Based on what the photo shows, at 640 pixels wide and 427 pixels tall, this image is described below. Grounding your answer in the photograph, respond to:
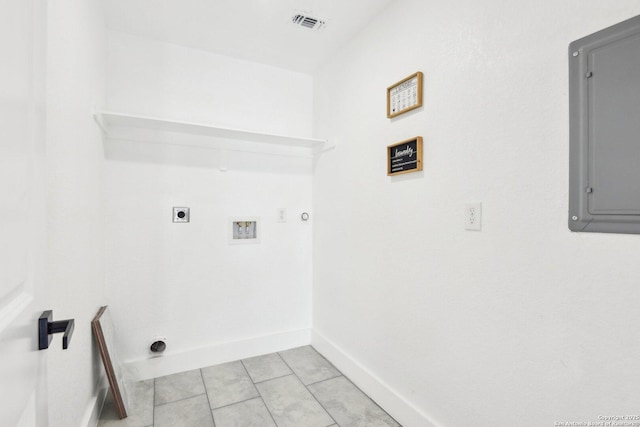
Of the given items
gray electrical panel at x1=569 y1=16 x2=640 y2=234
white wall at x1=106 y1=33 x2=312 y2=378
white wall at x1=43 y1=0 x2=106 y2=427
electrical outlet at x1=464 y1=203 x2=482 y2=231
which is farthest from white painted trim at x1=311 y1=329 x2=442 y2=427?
white wall at x1=43 y1=0 x2=106 y2=427

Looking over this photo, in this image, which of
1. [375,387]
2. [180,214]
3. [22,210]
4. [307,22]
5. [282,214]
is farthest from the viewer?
[282,214]

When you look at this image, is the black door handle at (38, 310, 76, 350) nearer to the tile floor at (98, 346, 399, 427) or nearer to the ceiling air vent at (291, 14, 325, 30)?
the tile floor at (98, 346, 399, 427)

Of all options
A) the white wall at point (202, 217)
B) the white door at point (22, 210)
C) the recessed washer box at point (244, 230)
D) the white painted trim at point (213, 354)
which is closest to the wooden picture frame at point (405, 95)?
the white wall at point (202, 217)

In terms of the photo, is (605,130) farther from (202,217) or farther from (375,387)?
(202,217)

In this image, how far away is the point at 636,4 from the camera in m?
0.97

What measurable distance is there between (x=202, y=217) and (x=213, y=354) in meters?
1.12

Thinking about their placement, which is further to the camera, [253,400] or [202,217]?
[202,217]

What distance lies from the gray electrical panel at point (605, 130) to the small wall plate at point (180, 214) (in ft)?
7.79

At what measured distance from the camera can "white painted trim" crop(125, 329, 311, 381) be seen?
2.33 m

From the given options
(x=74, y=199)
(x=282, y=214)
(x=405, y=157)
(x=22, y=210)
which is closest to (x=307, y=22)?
(x=405, y=157)

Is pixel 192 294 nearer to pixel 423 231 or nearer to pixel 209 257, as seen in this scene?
pixel 209 257

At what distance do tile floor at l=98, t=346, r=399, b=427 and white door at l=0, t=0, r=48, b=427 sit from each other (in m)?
1.46

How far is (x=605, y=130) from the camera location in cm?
103

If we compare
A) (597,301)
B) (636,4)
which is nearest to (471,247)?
(597,301)
